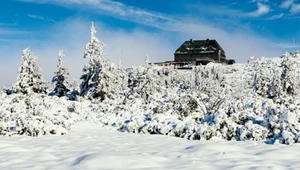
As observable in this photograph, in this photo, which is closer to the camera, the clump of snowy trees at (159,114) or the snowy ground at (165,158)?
the snowy ground at (165,158)

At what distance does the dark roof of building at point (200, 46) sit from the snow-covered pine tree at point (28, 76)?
56.1 m

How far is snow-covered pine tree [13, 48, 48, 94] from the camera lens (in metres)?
36.8

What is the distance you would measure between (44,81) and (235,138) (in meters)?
33.7

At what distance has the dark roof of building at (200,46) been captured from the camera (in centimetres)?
8631

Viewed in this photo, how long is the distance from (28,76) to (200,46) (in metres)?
59.8

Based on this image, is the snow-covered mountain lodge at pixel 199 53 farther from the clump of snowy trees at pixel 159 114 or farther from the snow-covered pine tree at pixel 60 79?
the clump of snowy trees at pixel 159 114

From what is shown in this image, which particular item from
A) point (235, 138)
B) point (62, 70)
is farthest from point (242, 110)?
point (62, 70)

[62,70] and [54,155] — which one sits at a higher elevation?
[62,70]

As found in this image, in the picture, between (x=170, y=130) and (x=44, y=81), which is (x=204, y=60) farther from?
(x=170, y=130)

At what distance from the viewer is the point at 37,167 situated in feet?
18.9

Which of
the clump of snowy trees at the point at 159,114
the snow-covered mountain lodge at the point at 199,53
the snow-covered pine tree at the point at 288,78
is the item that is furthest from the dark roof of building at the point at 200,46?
the clump of snowy trees at the point at 159,114

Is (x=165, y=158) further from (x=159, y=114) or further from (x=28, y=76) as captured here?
(x=28, y=76)

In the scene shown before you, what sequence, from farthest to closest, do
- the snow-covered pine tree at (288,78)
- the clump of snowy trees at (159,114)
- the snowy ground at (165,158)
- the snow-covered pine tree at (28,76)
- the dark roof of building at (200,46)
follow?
the dark roof of building at (200,46), the snow-covered pine tree at (288,78), the snow-covered pine tree at (28,76), the clump of snowy trees at (159,114), the snowy ground at (165,158)

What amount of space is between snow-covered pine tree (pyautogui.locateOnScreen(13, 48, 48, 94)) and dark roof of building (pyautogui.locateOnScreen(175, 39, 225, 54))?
184ft
